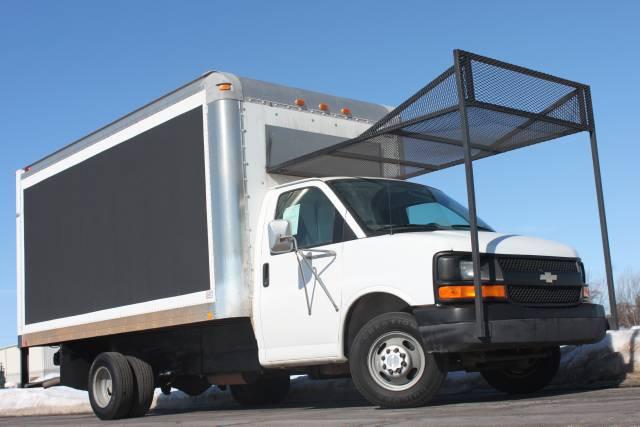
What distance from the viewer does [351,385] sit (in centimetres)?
1089

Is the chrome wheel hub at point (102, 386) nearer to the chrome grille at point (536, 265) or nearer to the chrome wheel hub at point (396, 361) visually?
the chrome wheel hub at point (396, 361)

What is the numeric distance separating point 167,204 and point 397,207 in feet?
9.08

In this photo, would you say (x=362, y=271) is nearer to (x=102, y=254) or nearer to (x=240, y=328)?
(x=240, y=328)

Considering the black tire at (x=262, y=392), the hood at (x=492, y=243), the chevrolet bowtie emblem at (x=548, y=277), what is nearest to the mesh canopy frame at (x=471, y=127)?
the hood at (x=492, y=243)

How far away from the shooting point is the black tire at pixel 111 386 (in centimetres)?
1001

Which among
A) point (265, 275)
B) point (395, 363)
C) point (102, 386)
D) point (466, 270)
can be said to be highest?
point (265, 275)

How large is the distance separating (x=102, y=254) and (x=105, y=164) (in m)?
1.10

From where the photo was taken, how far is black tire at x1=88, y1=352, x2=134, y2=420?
32.8ft

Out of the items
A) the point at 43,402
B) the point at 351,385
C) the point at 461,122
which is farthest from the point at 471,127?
the point at 43,402

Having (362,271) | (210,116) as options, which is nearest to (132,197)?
(210,116)

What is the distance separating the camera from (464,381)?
991 centimetres

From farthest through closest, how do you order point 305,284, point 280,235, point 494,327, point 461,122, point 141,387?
point 141,387 → point 305,284 → point 280,235 → point 461,122 → point 494,327

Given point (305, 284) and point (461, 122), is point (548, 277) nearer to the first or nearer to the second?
point (461, 122)

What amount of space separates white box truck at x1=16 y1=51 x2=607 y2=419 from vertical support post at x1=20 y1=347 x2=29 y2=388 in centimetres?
16
